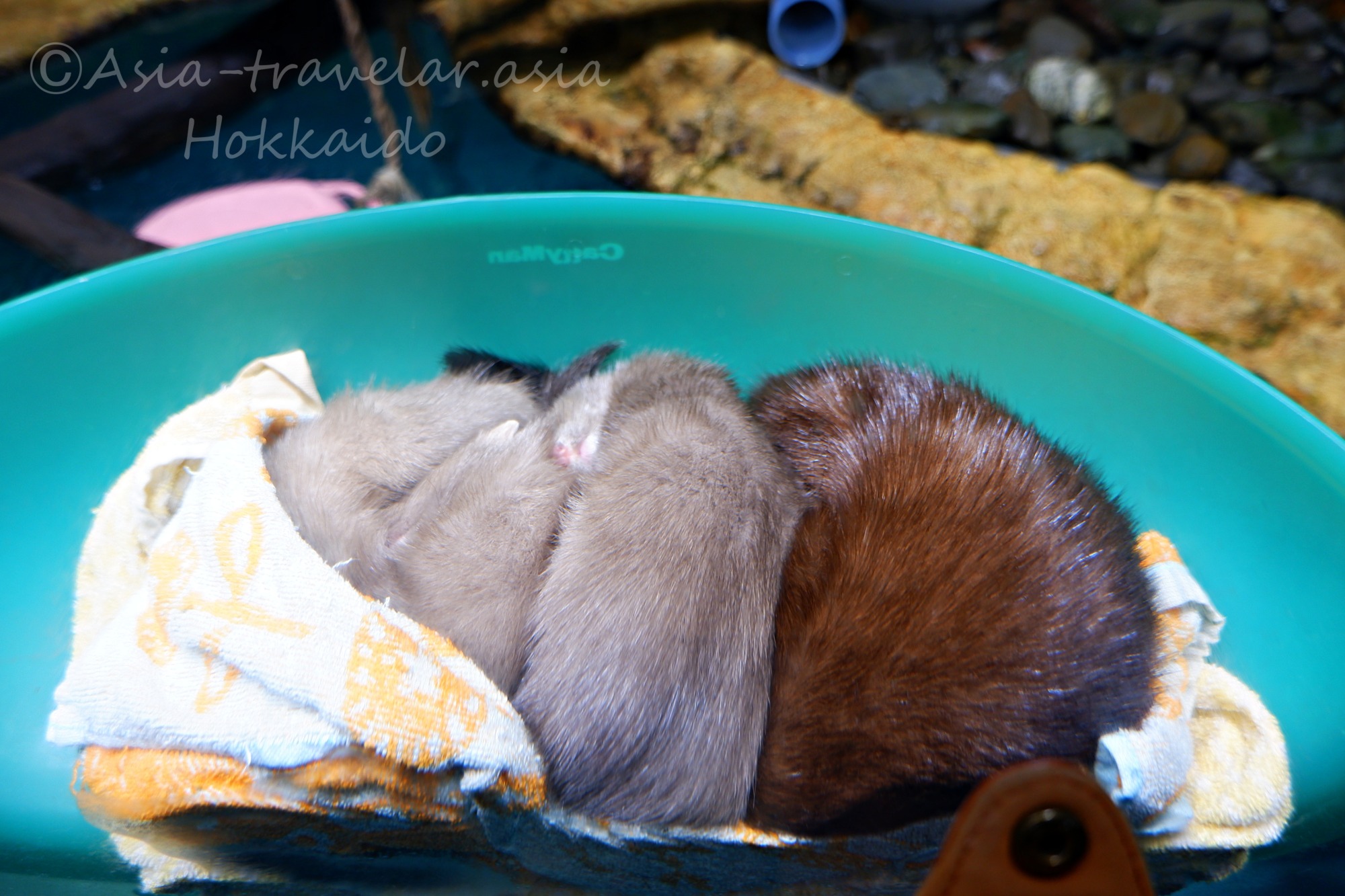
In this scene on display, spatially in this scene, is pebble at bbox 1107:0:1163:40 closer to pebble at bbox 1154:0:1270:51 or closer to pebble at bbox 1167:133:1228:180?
pebble at bbox 1154:0:1270:51

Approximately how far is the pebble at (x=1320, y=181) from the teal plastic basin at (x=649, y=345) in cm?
111

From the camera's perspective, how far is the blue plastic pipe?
7.09ft

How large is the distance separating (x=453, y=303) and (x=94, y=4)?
1.78 m

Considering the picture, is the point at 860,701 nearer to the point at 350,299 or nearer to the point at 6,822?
the point at 6,822

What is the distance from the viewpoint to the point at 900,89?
6.86 feet

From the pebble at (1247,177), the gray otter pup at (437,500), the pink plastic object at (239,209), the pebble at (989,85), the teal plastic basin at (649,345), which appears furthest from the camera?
the pebble at (989,85)

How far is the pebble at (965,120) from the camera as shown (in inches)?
77.0

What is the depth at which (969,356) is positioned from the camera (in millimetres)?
1158

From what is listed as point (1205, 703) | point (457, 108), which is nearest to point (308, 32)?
point (457, 108)

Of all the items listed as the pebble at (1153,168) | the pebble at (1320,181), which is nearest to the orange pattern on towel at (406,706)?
the pebble at (1153,168)

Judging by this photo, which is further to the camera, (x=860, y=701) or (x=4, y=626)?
(x=4, y=626)

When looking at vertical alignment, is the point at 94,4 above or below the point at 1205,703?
above

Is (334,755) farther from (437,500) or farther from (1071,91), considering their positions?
(1071,91)

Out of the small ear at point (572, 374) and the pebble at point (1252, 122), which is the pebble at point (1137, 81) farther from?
the small ear at point (572, 374)
